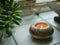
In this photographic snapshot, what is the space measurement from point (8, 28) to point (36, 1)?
609mm

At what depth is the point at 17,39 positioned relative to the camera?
35.6 inches

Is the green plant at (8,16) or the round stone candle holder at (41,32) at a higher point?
the green plant at (8,16)

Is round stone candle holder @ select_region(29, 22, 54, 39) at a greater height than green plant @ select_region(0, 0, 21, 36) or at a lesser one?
lesser

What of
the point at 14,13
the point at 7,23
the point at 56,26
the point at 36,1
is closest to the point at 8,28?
the point at 7,23

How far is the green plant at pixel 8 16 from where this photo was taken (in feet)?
2.77

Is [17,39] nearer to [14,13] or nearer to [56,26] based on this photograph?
[14,13]

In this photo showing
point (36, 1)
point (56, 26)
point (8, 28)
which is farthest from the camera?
point (36, 1)

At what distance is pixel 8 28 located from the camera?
845 mm

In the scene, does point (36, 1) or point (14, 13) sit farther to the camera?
point (36, 1)

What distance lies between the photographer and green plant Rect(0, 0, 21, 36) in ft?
2.77

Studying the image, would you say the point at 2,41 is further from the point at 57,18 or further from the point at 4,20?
the point at 57,18

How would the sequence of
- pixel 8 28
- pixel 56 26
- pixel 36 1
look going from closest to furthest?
pixel 8 28 < pixel 56 26 < pixel 36 1

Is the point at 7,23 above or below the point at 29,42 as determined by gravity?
above

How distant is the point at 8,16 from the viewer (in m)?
0.87
